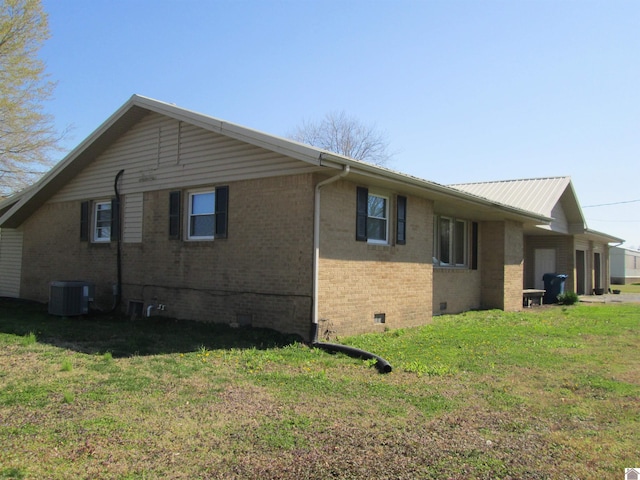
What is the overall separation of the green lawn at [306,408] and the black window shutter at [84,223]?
15.7 ft

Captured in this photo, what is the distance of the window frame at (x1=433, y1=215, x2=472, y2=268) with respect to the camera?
1498cm

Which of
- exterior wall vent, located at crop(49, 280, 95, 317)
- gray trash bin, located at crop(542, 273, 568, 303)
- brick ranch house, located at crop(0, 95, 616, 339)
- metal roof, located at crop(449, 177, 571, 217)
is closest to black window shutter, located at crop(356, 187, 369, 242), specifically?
brick ranch house, located at crop(0, 95, 616, 339)

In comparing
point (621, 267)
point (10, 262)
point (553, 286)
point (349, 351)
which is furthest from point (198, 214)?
point (621, 267)

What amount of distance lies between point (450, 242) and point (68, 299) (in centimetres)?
1048

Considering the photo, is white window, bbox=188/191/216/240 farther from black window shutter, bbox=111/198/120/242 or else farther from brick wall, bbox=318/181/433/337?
brick wall, bbox=318/181/433/337

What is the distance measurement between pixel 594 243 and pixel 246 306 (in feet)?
84.4

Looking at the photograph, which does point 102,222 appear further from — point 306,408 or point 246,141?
point 306,408

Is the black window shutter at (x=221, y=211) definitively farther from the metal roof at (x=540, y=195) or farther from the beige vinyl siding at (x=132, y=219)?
the metal roof at (x=540, y=195)

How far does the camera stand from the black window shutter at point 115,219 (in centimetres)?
1333

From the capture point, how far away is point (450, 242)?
51.1ft

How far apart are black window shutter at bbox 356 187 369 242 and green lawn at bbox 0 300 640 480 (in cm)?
202

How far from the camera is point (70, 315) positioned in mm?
Result: 12383

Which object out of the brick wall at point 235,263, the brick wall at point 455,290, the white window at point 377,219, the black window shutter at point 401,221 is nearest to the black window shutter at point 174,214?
the brick wall at point 235,263

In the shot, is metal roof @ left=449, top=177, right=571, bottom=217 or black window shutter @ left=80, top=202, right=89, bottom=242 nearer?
black window shutter @ left=80, top=202, right=89, bottom=242
